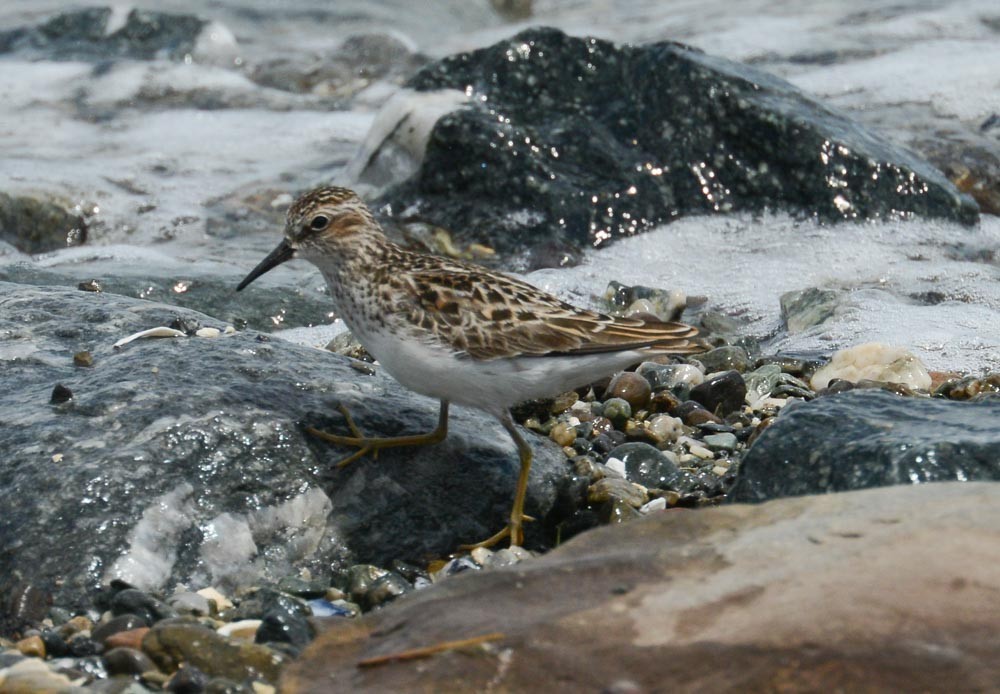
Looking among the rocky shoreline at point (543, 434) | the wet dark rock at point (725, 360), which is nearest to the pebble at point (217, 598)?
the rocky shoreline at point (543, 434)

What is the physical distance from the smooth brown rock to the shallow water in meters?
4.02

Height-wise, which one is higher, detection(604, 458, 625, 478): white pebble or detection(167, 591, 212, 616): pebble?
detection(167, 591, 212, 616): pebble

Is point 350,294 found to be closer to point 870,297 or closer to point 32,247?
point 870,297

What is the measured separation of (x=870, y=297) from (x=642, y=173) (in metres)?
2.34

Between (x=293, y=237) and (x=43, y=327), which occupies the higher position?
(x=293, y=237)

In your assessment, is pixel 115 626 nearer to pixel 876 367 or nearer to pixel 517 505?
pixel 517 505

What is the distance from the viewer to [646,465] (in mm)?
6211

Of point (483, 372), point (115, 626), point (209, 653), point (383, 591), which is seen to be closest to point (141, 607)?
point (115, 626)

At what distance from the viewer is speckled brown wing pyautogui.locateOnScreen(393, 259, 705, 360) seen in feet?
17.9

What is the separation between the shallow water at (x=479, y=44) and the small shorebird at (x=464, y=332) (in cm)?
265

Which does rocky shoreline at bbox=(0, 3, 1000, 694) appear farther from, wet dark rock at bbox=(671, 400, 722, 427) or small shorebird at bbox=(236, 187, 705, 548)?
small shorebird at bbox=(236, 187, 705, 548)

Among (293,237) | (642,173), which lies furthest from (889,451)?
(642,173)

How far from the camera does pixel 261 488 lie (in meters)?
5.12

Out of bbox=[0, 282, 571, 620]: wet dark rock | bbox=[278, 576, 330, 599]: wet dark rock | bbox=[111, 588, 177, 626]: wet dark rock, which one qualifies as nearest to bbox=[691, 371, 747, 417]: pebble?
bbox=[0, 282, 571, 620]: wet dark rock
